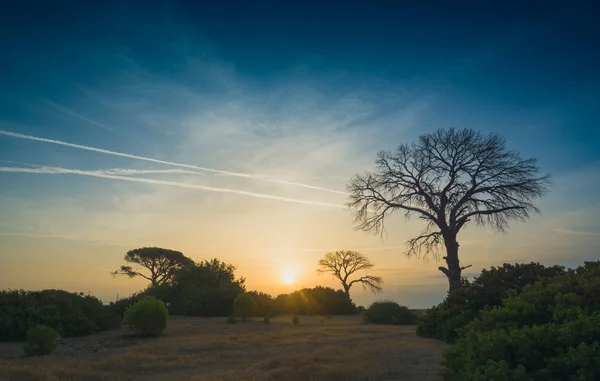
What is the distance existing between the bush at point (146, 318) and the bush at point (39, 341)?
5097mm

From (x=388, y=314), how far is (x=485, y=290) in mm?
13952

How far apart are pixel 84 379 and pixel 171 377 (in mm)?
1772

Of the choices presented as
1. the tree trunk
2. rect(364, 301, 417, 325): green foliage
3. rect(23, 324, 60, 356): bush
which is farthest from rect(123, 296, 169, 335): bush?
the tree trunk

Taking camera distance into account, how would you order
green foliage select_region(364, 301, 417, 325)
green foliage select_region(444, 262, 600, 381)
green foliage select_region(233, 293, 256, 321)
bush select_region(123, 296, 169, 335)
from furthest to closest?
green foliage select_region(233, 293, 256, 321), green foliage select_region(364, 301, 417, 325), bush select_region(123, 296, 169, 335), green foliage select_region(444, 262, 600, 381)

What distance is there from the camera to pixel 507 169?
21.4 meters

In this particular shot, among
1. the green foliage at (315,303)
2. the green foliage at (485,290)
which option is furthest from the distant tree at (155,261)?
the green foliage at (485,290)

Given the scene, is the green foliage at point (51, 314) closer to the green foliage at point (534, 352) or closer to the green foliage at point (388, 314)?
the green foliage at point (388, 314)

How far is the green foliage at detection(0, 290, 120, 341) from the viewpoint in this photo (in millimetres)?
17031

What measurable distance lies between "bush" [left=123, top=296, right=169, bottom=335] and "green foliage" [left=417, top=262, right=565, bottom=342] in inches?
457

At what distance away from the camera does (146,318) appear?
57.7 feet

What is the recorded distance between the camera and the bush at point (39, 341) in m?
12.4

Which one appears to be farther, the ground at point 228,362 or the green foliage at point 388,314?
the green foliage at point 388,314

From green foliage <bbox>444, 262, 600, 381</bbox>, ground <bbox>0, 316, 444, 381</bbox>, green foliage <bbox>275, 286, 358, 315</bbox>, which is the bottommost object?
ground <bbox>0, 316, 444, 381</bbox>

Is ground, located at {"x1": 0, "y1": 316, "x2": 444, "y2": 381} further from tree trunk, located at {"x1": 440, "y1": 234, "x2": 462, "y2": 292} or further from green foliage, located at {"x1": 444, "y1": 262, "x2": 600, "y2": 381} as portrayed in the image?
tree trunk, located at {"x1": 440, "y1": 234, "x2": 462, "y2": 292}
